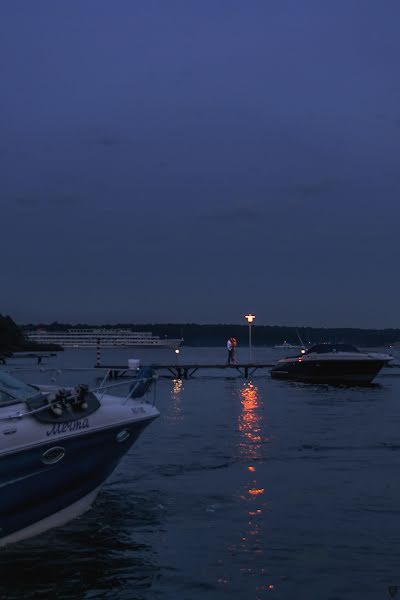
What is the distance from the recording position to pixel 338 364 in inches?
1526

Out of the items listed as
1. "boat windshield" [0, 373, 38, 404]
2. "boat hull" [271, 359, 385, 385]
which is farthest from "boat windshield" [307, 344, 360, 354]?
"boat windshield" [0, 373, 38, 404]

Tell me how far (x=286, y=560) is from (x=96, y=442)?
2812 mm

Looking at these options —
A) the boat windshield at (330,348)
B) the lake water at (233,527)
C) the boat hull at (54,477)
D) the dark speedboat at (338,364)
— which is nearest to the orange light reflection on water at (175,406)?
the lake water at (233,527)

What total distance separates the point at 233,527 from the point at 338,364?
29180 mm

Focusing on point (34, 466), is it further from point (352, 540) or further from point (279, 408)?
point (279, 408)

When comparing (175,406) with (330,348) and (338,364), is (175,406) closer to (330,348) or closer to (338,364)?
(338,364)

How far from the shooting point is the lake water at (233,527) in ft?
26.6

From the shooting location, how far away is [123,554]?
9141 millimetres

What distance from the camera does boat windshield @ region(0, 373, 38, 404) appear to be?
30.2 ft

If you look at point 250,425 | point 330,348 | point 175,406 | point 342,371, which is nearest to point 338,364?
point 342,371

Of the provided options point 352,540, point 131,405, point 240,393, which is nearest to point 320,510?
point 352,540

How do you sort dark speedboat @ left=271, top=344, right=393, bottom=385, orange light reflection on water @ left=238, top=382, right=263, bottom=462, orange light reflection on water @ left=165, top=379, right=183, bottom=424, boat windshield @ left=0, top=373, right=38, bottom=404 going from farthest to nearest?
dark speedboat @ left=271, top=344, right=393, bottom=385, orange light reflection on water @ left=165, top=379, right=183, bottom=424, orange light reflection on water @ left=238, top=382, right=263, bottom=462, boat windshield @ left=0, top=373, right=38, bottom=404

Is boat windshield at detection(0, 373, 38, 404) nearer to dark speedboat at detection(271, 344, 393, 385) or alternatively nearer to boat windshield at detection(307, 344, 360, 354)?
dark speedboat at detection(271, 344, 393, 385)

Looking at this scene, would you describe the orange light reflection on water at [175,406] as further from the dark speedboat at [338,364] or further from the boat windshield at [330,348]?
the boat windshield at [330,348]
